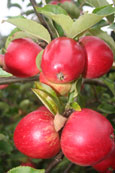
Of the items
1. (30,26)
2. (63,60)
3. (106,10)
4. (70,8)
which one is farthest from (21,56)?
(70,8)

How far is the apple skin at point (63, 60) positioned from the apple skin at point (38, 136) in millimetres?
172

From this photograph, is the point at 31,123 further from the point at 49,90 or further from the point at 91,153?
the point at 91,153

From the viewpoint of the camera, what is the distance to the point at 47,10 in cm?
86

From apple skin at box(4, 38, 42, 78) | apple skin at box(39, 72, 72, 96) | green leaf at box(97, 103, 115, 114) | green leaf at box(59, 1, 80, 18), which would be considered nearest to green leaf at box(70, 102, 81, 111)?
apple skin at box(39, 72, 72, 96)

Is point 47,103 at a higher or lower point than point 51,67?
lower

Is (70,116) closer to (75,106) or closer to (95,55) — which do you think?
(75,106)

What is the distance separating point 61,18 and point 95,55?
7.9 inches

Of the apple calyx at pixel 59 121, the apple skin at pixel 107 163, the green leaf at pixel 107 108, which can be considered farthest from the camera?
the green leaf at pixel 107 108

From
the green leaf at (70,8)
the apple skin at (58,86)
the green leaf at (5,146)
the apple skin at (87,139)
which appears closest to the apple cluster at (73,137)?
the apple skin at (87,139)

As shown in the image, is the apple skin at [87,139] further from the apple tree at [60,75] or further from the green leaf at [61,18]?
the green leaf at [61,18]

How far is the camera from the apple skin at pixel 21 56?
3.44 ft

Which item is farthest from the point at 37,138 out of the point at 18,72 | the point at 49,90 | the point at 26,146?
the point at 18,72

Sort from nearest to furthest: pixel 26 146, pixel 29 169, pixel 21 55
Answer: pixel 29 169 → pixel 26 146 → pixel 21 55

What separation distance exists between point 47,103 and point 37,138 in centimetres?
14
